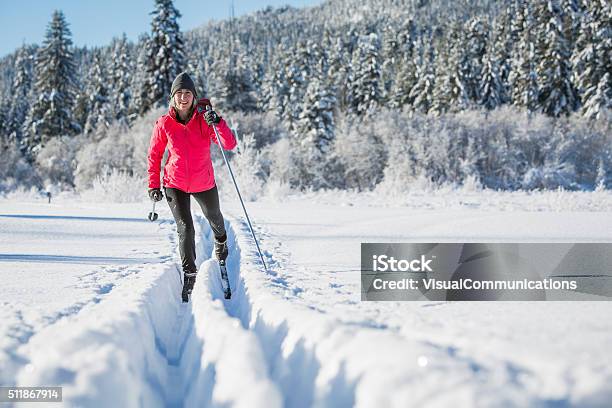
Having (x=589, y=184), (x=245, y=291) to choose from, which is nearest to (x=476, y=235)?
(x=245, y=291)

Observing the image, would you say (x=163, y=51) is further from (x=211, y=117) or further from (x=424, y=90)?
(x=211, y=117)

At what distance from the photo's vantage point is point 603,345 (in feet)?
5.68

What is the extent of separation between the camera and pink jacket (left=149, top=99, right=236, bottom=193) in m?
3.68

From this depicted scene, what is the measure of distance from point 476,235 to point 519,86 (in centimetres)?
3181

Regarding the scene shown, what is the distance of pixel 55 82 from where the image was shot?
33781 mm

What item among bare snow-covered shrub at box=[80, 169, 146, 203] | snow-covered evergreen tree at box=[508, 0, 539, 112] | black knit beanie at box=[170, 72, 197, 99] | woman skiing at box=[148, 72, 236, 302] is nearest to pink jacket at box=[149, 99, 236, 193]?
woman skiing at box=[148, 72, 236, 302]

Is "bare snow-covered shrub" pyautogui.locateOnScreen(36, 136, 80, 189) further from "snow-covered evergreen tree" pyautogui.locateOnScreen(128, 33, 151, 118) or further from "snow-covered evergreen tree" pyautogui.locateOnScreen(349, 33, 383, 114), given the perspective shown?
"snow-covered evergreen tree" pyautogui.locateOnScreen(349, 33, 383, 114)

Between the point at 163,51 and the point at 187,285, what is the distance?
28983 millimetres

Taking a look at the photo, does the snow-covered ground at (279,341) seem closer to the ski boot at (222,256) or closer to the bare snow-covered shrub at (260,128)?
the ski boot at (222,256)

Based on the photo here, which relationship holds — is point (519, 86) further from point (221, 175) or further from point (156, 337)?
point (156, 337)

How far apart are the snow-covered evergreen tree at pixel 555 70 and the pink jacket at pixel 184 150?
32.6 meters

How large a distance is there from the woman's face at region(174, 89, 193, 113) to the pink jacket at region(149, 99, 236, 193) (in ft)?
0.26

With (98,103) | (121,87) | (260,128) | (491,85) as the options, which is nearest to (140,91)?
(121,87)

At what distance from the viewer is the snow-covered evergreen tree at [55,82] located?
33.3m
